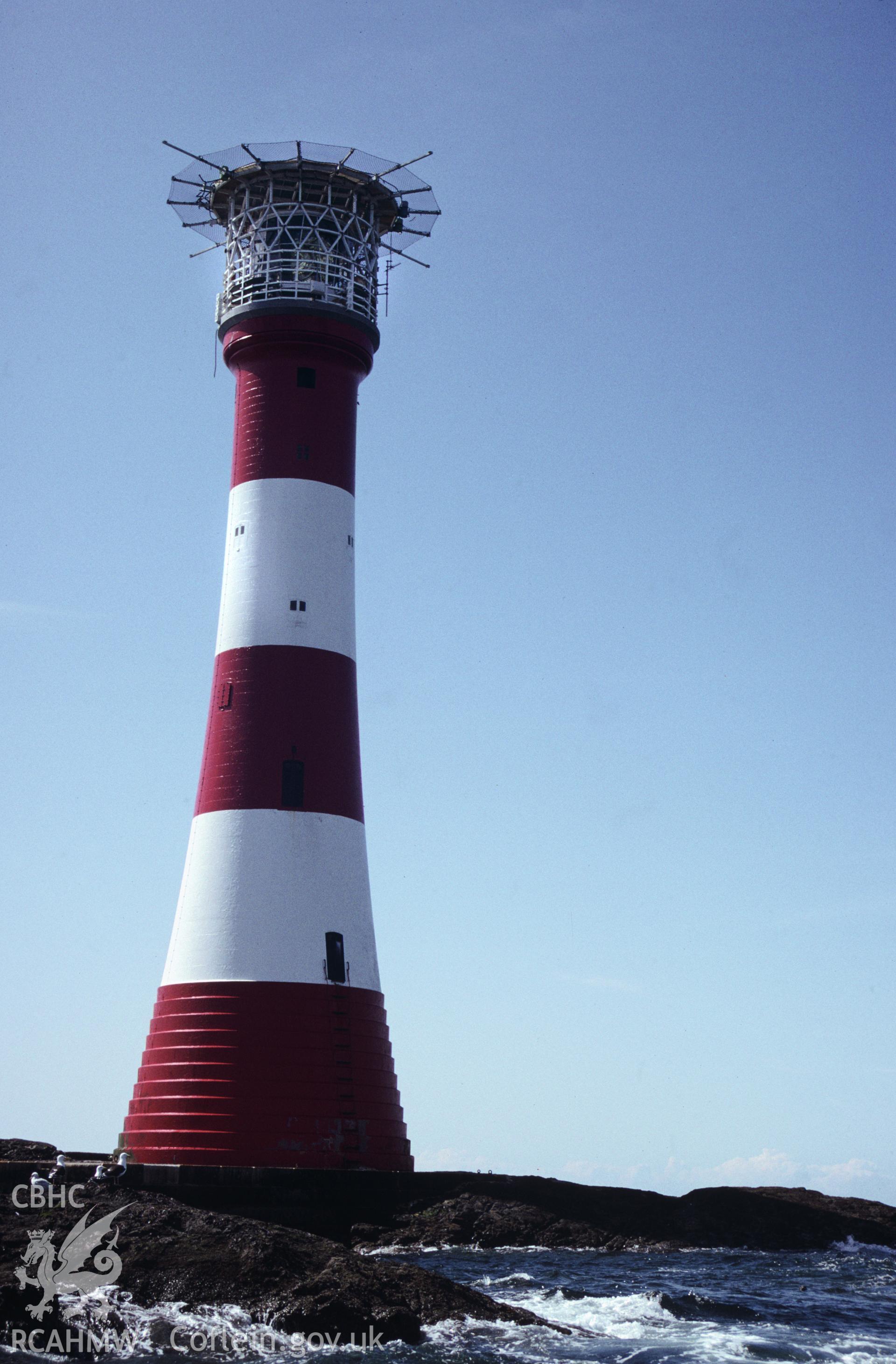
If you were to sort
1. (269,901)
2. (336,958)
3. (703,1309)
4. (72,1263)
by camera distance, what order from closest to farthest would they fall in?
(72,1263) < (703,1309) < (269,901) < (336,958)

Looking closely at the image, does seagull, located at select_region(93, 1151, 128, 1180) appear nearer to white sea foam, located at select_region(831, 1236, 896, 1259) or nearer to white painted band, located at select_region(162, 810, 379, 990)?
white painted band, located at select_region(162, 810, 379, 990)

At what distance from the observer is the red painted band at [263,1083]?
2680cm

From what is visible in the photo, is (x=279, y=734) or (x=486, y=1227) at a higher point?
(x=279, y=734)

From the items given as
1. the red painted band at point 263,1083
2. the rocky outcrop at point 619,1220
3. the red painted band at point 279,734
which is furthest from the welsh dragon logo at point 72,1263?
the red painted band at point 279,734

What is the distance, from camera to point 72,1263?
63.7 feet

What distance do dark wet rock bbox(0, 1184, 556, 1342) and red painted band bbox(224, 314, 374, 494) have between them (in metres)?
15.5

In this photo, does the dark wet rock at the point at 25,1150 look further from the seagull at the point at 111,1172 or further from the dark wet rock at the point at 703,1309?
the dark wet rock at the point at 703,1309

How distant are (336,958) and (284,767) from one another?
3797 millimetres

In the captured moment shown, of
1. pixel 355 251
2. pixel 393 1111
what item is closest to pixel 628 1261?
pixel 393 1111

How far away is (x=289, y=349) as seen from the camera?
1236 inches

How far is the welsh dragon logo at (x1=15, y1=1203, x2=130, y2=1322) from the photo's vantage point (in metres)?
18.2

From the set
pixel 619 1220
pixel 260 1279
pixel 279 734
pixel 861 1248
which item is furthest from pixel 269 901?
pixel 861 1248

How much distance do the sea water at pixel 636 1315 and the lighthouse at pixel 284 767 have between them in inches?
149

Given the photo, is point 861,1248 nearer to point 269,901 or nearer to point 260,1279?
point 269,901
